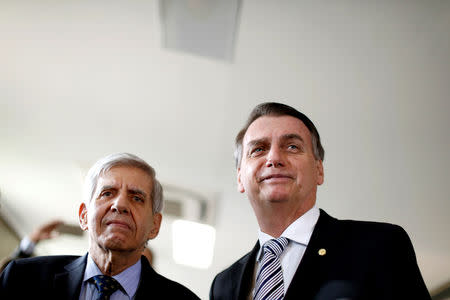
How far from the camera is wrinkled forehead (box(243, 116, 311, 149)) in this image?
176 cm

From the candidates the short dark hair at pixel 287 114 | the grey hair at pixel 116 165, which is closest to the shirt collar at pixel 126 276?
the grey hair at pixel 116 165

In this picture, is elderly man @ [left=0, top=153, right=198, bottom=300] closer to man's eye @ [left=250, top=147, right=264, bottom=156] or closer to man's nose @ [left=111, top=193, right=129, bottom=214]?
man's nose @ [left=111, top=193, right=129, bottom=214]

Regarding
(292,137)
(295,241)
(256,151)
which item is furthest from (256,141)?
(295,241)

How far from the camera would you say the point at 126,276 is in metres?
1.65

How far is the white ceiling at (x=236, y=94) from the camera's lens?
3.04 m

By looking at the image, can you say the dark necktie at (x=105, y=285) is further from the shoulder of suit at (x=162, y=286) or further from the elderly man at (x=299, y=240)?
the elderly man at (x=299, y=240)

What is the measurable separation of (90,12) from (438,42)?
2465mm

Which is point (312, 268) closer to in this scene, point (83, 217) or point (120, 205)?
point (120, 205)

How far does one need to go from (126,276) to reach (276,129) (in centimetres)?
80

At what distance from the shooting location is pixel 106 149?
4.65 m

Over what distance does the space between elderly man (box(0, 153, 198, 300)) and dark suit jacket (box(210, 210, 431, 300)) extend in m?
0.55

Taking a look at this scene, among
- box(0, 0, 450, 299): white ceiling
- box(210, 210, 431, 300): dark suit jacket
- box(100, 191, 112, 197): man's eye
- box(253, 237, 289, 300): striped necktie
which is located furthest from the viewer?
box(0, 0, 450, 299): white ceiling

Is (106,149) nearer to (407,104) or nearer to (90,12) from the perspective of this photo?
(90,12)

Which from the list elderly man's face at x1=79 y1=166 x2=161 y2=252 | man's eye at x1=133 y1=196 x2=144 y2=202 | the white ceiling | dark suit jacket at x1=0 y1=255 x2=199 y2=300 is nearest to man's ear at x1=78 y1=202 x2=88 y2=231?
elderly man's face at x1=79 y1=166 x2=161 y2=252
